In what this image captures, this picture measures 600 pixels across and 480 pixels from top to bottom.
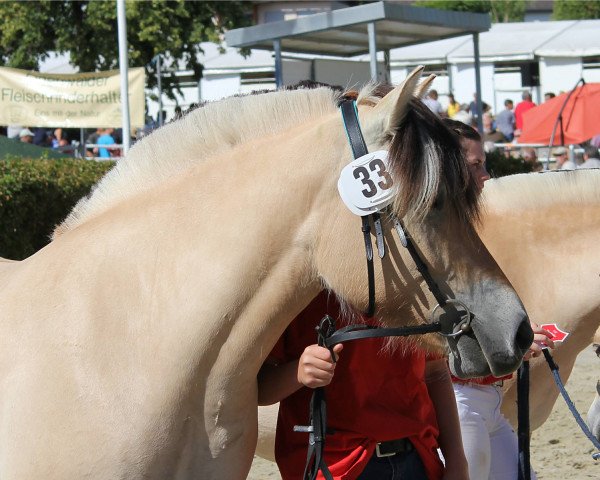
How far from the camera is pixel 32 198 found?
277 inches

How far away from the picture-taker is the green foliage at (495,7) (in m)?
35.9

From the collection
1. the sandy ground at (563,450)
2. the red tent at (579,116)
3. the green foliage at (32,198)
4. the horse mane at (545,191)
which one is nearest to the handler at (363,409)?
the horse mane at (545,191)

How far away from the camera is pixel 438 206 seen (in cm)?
194

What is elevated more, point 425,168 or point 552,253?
point 425,168

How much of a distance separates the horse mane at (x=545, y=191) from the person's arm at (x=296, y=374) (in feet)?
5.64

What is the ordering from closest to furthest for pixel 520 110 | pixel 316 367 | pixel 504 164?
pixel 316 367
pixel 504 164
pixel 520 110

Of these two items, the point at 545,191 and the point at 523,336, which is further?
the point at 545,191

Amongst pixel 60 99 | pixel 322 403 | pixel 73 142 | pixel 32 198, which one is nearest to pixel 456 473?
pixel 322 403

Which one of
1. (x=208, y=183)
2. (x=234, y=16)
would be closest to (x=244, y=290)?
(x=208, y=183)

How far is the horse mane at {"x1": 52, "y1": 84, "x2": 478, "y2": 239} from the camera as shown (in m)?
1.92

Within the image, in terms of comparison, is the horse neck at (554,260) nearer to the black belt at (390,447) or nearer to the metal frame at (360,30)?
the black belt at (390,447)

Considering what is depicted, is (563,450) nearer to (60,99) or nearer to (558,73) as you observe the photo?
(60,99)

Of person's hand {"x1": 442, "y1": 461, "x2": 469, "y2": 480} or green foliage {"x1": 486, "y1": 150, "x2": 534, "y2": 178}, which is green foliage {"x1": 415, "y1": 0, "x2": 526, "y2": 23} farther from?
person's hand {"x1": 442, "y1": 461, "x2": 469, "y2": 480}

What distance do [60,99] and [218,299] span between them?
27.1 ft
